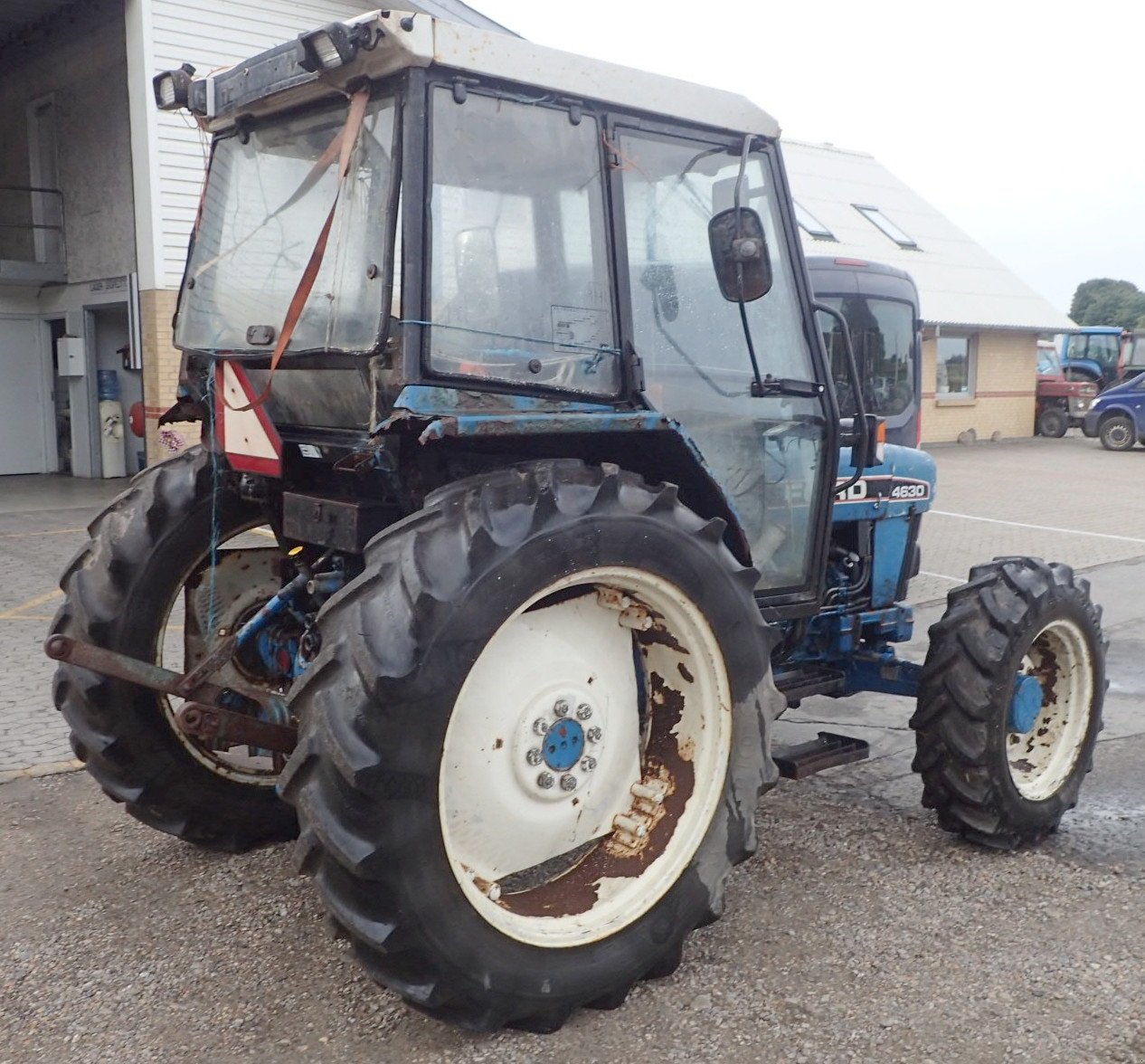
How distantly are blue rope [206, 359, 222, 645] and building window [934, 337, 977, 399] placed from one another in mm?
22733

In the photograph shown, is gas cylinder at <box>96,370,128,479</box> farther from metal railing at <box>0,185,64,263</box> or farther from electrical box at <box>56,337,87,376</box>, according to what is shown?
metal railing at <box>0,185,64,263</box>

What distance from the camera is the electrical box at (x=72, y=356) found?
15602 mm

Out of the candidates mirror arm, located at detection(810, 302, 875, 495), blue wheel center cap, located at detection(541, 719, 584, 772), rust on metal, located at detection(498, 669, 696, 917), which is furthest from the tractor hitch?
mirror arm, located at detection(810, 302, 875, 495)

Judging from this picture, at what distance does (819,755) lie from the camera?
4.26m

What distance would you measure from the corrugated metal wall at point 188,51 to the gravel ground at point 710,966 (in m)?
10.0

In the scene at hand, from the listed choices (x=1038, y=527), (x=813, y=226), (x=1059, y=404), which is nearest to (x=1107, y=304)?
(x=1059, y=404)

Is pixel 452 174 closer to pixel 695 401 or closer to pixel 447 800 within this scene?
pixel 695 401

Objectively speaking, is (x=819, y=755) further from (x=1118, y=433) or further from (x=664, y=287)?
(x=1118, y=433)

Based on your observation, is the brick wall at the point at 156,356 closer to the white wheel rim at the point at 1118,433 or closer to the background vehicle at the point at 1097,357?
the white wheel rim at the point at 1118,433

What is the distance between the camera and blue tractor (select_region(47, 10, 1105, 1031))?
2.80 metres

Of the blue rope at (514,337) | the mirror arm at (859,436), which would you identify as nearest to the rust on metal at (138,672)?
the blue rope at (514,337)

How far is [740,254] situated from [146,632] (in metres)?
2.17

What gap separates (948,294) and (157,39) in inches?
682

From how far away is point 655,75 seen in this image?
3.58 meters
